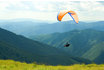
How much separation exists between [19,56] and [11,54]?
9.77 m

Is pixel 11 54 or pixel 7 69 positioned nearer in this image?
pixel 7 69

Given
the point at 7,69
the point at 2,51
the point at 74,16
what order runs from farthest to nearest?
1. the point at 2,51
2. the point at 74,16
3. the point at 7,69

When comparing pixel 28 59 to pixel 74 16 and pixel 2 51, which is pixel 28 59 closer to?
pixel 2 51

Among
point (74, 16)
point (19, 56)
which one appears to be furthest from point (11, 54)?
point (74, 16)

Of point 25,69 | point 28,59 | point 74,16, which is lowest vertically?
point 28,59

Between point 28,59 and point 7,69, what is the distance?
179234 mm

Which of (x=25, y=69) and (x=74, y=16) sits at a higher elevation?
(x=74, y=16)

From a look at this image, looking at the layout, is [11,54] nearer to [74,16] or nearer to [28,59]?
[28,59]

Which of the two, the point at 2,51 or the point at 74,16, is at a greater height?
the point at 74,16

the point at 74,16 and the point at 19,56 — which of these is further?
the point at 19,56

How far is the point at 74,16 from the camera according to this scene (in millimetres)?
17891

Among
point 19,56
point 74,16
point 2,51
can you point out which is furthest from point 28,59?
point 74,16

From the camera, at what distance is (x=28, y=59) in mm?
186750

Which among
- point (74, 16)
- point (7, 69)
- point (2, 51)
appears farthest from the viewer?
point (2, 51)
